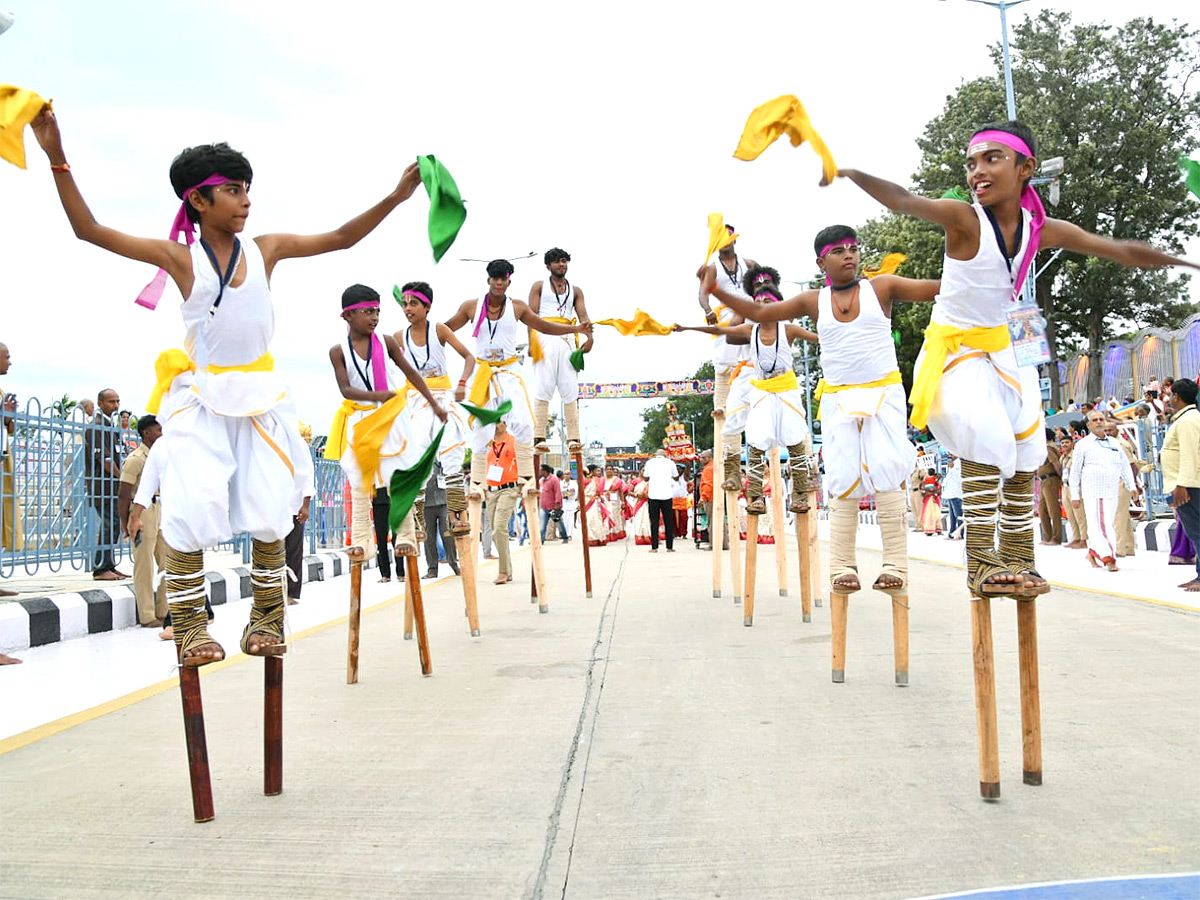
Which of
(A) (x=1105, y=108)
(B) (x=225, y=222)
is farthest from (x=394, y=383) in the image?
(A) (x=1105, y=108)

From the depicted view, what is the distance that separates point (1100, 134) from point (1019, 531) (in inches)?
1459

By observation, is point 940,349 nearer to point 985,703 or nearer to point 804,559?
point 985,703

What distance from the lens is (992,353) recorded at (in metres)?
3.87

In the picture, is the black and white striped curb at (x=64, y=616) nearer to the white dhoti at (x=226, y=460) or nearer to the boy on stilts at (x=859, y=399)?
the boy on stilts at (x=859, y=399)

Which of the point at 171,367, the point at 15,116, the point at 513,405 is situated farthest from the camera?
the point at 513,405

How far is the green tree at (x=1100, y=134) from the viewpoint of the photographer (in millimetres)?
34781

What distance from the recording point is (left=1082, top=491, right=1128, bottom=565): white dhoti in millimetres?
11938

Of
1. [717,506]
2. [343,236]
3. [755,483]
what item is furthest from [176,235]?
[717,506]

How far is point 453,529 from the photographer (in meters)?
7.89

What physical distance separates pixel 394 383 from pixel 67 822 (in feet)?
13.3

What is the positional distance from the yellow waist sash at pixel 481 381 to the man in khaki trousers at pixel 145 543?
2667mm

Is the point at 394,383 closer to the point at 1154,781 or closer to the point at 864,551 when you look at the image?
the point at 1154,781

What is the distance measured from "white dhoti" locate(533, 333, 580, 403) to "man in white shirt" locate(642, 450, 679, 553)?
34.6 ft

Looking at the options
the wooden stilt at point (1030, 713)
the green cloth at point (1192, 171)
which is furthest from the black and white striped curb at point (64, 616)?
the green cloth at point (1192, 171)
